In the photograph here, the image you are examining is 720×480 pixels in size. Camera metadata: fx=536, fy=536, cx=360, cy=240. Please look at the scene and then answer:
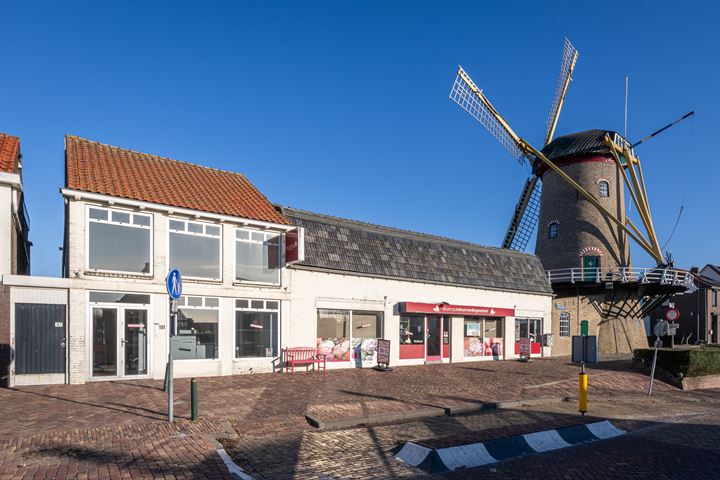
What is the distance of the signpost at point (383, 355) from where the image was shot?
788 inches

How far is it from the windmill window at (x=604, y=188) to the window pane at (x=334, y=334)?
21.6m

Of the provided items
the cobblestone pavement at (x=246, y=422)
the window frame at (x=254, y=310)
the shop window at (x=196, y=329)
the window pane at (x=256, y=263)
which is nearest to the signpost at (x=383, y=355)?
the cobblestone pavement at (x=246, y=422)

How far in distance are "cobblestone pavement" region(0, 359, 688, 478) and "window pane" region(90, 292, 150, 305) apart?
7.64ft

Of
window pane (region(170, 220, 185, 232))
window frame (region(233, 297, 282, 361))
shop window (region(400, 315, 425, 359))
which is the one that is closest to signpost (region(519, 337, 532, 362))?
shop window (region(400, 315, 425, 359))

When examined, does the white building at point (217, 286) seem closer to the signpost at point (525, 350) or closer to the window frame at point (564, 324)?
the signpost at point (525, 350)

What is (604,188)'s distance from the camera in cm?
3444

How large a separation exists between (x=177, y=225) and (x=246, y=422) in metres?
8.38

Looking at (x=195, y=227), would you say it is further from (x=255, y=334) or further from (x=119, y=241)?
(x=255, y=334)

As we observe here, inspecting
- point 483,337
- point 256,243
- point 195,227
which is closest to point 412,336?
point 483,337

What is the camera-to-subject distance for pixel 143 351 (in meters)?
15.9

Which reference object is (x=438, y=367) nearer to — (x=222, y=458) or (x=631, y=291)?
(x=222, y=458)

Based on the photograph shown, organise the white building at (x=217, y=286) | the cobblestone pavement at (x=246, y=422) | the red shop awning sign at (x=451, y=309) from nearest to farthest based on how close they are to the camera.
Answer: the cobblestone pavement at (x=246, y=422) → the white building at (x=217, y=286) → the red shop awning sign at (x=451, y=309)

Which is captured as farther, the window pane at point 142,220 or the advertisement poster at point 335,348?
the advertisement poster at point 335,348

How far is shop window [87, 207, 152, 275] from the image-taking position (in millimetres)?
15430
